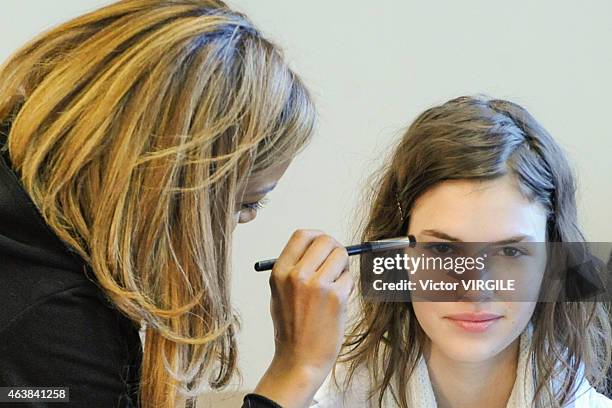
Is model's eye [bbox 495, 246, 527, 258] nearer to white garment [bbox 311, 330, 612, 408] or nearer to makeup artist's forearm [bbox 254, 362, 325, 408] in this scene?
white garment [bbox 311, 330, 612, 408]

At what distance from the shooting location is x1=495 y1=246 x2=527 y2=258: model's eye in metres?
0.83

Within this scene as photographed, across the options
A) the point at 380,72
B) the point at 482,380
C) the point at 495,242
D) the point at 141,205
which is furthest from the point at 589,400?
the point at 380,72

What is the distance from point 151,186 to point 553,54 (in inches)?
38.1

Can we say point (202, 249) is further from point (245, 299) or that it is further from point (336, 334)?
point (245, 299)

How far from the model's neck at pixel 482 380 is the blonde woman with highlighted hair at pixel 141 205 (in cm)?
25

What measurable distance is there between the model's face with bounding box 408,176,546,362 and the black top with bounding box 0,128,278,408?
35 cm

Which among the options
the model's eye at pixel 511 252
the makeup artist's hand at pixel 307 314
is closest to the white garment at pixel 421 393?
the model's eye at pixel 511 252

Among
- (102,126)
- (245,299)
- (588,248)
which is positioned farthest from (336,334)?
(245,299)

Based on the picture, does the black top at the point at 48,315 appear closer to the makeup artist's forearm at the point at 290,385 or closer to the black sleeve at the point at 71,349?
the black sleeve at the point at 71,349

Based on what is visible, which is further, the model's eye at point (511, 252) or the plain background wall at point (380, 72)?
the plain background wall at point (380, 72)

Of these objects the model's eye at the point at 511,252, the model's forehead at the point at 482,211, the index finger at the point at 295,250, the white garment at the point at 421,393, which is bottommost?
the white garment at the point at 421,393

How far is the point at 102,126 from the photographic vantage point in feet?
2.06

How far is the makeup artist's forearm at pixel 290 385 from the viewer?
2.22 feet

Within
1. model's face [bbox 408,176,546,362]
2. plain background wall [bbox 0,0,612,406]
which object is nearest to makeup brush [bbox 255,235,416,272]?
model's face [bbox 408,176,546,362]
